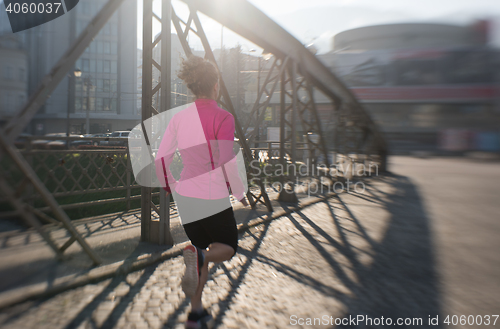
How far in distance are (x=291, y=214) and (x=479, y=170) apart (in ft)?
45.8

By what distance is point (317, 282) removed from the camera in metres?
3.42

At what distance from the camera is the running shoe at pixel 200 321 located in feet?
8.01

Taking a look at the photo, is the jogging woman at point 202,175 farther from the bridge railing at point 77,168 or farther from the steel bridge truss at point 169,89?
the bridge railing at point 77,168

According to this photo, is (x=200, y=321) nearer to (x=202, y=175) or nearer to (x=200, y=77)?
(x=202, y=175)

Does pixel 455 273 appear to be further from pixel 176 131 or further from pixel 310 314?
pixel 176 131

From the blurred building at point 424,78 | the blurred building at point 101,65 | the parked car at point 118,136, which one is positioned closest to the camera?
the parked car at point 118,136

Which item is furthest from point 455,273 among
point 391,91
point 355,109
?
point 391,91

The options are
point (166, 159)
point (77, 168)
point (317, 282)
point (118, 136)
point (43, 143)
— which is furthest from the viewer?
point (118, 136)

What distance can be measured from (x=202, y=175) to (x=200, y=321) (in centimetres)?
100

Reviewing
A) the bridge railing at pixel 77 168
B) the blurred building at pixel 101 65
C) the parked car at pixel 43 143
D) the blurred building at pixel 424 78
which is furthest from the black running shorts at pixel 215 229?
the blurred building at pixel 424 78

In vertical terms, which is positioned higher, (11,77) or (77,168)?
(11,77)

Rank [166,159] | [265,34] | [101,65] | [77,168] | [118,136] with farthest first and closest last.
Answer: [101,65]
[118,136]
[265,34]
[77,168]
[166,159]

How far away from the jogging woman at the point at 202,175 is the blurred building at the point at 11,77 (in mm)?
1483

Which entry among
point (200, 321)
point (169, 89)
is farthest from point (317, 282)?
point (169, 89)
